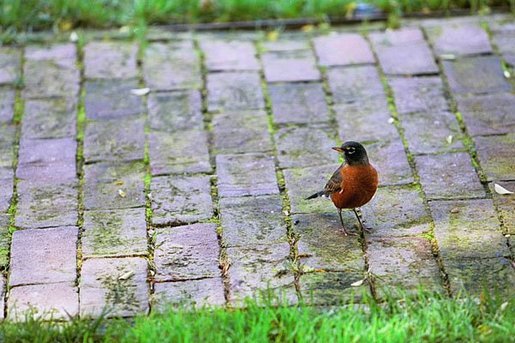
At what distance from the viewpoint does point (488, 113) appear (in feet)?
21.4

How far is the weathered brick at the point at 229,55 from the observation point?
7.29 metres

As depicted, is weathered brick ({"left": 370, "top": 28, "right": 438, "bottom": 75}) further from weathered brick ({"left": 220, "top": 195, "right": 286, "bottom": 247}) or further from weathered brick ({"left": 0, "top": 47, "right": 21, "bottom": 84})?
weathered brick ({"left": 0, "top": 47, "right": 21, "bottom": 84})

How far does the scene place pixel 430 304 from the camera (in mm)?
4629

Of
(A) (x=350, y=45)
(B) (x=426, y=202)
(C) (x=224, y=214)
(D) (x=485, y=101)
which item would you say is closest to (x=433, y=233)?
(B) (x=426, y=202)

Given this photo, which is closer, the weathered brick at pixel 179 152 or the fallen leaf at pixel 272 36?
the weathered brick at pixel 179 152

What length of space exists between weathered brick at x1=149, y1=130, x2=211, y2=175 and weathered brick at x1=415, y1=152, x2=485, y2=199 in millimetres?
1279

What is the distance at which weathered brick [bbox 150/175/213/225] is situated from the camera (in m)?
5.55

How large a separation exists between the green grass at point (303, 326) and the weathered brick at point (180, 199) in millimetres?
978

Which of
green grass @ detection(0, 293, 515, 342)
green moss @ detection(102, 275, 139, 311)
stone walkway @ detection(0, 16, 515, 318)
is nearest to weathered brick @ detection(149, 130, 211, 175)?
stone walkway @ detection(0, 16, 515, 318)

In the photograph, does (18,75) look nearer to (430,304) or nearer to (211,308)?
(211,308)

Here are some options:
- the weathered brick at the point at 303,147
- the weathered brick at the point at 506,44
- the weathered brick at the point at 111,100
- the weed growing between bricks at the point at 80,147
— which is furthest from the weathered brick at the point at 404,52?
the weed growing between bricks at the point at 80,147

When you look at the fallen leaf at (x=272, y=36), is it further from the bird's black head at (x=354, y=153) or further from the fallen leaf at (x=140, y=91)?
the bird's black head at (x=354, y=153)

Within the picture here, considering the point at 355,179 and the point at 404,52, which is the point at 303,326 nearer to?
the point at 355,179

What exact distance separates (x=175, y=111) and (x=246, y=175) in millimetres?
999
